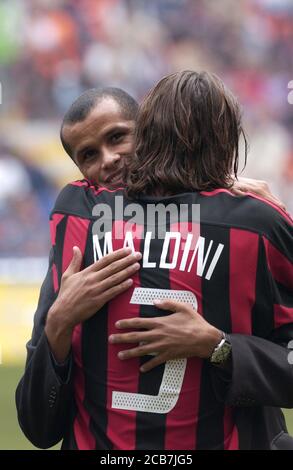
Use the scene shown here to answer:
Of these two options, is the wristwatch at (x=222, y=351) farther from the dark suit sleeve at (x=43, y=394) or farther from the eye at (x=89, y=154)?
the eye at (x=89, y=154)

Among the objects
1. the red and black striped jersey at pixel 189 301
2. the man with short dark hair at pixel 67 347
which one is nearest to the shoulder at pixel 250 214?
the red and black striped jersey at pixel 189 301

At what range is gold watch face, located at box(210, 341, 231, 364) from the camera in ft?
6.39

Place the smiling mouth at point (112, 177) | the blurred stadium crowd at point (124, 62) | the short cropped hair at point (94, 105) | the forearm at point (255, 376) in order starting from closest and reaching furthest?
1. the forearm at point (255, 376)
2. the smiling mouth at point (112, 177)
3. the short cropped hair at point (94, 105)
4. the blurred stadium crowd at point (124, 62)

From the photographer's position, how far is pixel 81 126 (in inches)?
98.8

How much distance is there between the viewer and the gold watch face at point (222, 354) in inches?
76.7

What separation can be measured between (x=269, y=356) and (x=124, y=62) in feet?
33.9

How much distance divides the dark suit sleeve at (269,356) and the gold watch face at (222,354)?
0.01 metres

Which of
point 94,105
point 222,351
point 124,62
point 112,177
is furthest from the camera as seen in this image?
point 124,62

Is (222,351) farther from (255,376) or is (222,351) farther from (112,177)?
(112,177)

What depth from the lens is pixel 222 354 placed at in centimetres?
195

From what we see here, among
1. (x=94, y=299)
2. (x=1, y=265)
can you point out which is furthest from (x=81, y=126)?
(x=1, y=265)

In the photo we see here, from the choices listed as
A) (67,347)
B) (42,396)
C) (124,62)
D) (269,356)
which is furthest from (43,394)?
(124,62)

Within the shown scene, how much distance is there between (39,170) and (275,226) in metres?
9.50
